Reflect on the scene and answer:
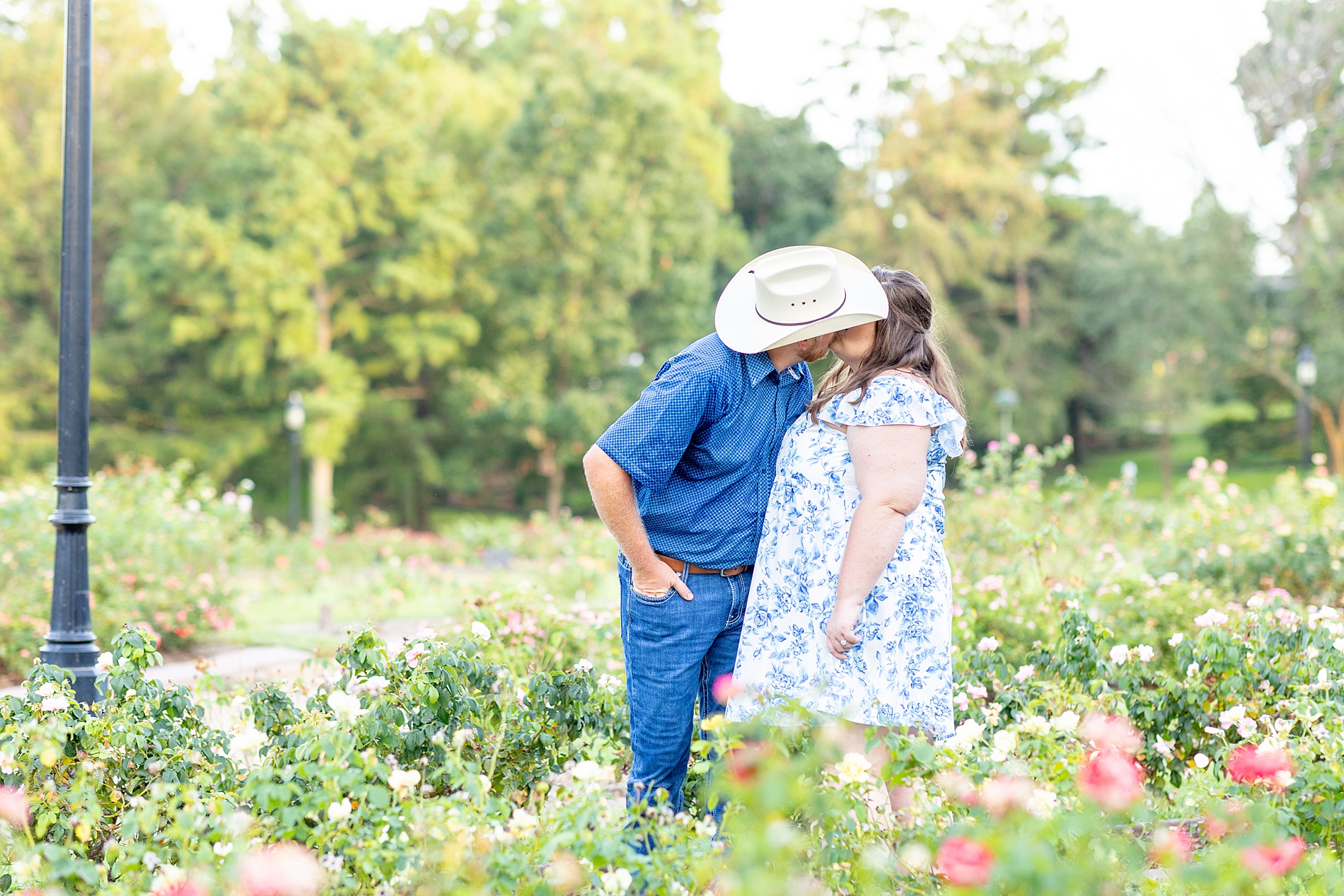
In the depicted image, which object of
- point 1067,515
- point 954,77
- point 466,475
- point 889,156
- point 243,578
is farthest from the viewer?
point 954,77

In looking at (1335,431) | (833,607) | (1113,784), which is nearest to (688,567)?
(833,607)

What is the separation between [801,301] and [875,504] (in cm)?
50

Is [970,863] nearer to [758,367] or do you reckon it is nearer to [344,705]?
[344,705]

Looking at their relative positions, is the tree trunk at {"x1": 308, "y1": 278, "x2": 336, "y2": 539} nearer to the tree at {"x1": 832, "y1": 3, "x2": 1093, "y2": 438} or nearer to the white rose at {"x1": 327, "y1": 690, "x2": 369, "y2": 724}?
the tree at {"x1": 832, "y1": 3, "x2": 1093, "y2": 438}

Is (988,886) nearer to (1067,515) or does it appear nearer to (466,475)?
(1067,515)

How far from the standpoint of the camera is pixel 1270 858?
5.27 feet

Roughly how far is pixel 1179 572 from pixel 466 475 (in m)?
17.9

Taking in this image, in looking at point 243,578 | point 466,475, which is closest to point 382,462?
point 466,475

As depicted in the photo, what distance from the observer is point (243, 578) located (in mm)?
10758

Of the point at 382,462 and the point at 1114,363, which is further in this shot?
the point at 1114,363

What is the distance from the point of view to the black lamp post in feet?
12.4

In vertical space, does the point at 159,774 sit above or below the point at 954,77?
below

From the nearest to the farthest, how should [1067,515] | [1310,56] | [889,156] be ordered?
[1067,515] → [1310,56] → [889,156]

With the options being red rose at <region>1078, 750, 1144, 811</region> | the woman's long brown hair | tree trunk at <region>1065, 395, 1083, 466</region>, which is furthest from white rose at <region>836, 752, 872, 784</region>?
tree trunk at <region>1065, 395, 1083, 466</region>
